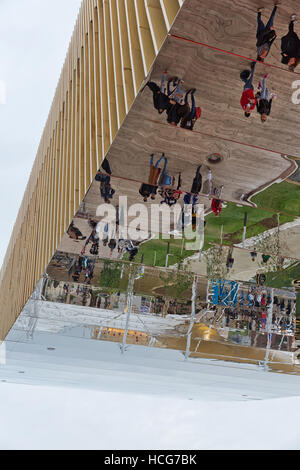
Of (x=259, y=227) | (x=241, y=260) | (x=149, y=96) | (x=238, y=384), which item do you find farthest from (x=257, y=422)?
(x=149, y=96)

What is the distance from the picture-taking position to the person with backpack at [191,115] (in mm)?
1708

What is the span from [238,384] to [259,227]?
151 inches

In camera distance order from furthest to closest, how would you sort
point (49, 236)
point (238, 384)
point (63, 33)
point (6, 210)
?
point (6, 210)
point (63, 33)
point (238, 384)
point (49, 236)

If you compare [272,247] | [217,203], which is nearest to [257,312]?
[272,247]

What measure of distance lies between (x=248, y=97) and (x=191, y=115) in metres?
0.23

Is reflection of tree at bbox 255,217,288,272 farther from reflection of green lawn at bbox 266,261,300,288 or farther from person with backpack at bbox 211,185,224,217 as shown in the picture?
person with backpack at bbox 211,185,224,217

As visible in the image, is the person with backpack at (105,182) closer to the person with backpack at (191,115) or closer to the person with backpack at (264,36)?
the person with backpack at (191,115)

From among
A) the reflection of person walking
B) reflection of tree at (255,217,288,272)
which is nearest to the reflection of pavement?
reflection of tree at (255,217,288,272)

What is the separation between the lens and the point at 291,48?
1.51m

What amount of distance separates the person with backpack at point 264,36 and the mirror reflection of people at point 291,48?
0.14ft

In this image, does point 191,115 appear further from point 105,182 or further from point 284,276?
point 284,276

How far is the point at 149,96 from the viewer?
5.34ft

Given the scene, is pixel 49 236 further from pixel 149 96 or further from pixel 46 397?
pixel 46 397

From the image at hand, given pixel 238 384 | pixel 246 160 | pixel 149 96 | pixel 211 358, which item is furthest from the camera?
pixel 238 384
